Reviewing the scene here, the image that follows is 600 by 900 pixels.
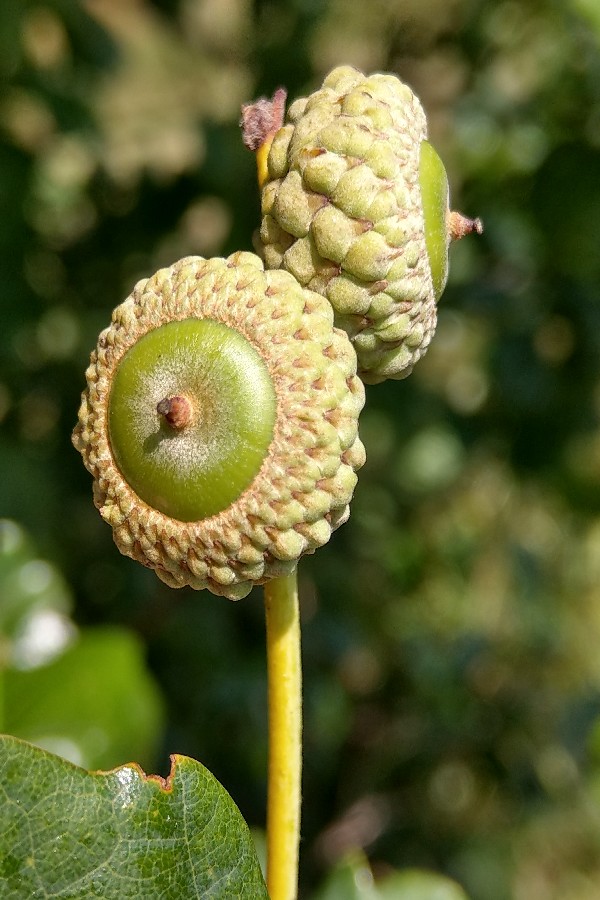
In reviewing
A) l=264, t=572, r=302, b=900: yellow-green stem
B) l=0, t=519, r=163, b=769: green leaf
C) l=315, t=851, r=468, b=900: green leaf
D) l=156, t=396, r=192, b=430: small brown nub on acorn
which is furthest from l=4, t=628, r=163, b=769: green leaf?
l=156, t=396, r=192, b=430: small brown nub on acorn

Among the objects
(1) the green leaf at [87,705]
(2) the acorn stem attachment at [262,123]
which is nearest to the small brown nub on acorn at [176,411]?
(2) the acorn stem attachment at [262,123]

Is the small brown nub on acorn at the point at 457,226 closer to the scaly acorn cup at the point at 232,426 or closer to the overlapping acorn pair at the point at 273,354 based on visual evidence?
the overlapping acorn pair at the point at 273,354

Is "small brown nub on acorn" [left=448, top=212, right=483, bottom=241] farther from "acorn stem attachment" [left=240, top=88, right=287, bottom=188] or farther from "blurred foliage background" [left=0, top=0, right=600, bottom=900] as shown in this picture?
"blurred foliage background" [left=0, top=0, right=600, bottom=900]

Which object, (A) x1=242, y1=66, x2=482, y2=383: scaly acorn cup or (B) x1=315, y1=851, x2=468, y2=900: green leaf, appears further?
(B) x1=315, y1=851, x2=468, y2=900: green leaf

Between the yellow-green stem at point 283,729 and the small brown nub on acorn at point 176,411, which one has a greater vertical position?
the small brown nub on acorn at point 176,411

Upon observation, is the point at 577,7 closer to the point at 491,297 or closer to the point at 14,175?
the point at 491,297

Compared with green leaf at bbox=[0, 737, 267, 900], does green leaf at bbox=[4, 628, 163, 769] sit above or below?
below

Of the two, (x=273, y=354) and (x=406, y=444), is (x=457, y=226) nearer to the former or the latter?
(x=273, y=354)

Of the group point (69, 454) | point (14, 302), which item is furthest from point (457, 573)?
point (14, 302)
